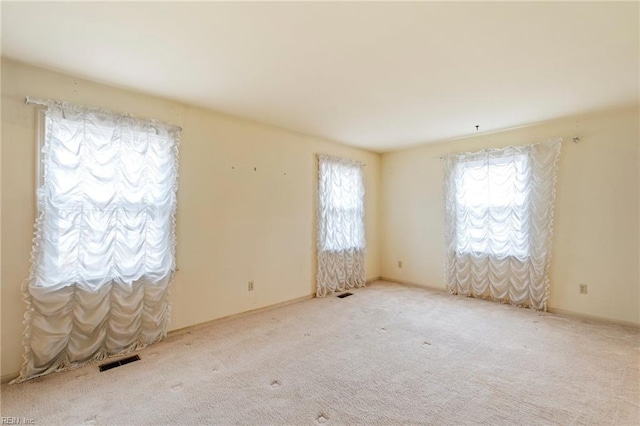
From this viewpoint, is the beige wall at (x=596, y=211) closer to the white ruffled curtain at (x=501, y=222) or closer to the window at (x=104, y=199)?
the white ruffled curtain at (x=501, y=222)

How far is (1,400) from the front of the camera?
1.89 m

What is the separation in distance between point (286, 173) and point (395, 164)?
225cm

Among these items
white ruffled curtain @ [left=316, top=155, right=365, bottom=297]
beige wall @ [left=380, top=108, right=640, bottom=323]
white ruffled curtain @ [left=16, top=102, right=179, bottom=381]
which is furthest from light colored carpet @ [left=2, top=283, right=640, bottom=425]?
white ruffled curtain @ [left=316, top=155, right=365, bottom=297]

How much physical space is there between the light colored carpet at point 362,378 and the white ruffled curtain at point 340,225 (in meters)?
1.24

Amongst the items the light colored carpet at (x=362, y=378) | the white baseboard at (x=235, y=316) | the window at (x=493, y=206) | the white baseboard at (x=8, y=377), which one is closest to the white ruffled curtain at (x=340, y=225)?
the white baseboard at (x=235, y=316)

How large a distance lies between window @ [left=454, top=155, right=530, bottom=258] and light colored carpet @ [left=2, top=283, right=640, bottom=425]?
111 centimetres

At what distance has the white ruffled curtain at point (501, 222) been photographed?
3.67 meters

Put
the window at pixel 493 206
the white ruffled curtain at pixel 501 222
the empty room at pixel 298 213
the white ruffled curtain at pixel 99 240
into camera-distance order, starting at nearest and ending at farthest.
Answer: the empty room at pixel 298 213 → the white ruffled curtain at pixel 99 240 → the white ruffled curtain at pixel 501 222 → the window at pixel 493 206

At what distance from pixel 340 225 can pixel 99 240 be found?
311 cm

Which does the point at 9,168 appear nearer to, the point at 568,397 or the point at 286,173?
the point at 286,173

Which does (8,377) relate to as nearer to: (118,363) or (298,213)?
(118,363)

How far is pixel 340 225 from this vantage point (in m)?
4.66

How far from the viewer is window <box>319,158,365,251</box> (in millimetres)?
4437

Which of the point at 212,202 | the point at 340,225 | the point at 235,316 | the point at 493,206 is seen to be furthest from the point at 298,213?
the point at 493,206
